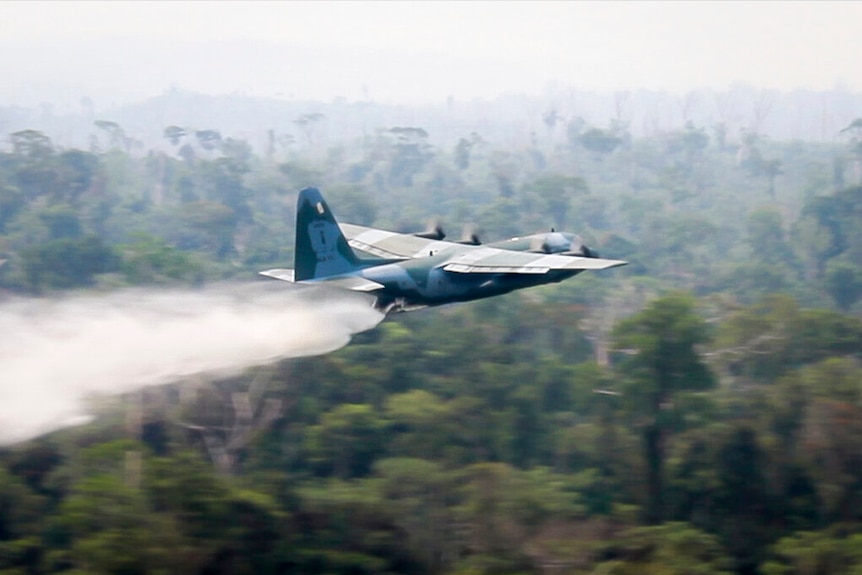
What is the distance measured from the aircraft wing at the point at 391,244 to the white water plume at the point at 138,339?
10.2ft

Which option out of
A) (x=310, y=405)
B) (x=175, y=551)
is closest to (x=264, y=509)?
(x=175, y=551)

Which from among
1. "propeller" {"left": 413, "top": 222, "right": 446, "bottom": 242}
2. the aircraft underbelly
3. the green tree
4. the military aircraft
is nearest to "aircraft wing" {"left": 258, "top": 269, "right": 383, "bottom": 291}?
the military aircraft

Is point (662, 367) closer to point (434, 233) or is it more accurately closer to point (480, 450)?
point (480, 450)

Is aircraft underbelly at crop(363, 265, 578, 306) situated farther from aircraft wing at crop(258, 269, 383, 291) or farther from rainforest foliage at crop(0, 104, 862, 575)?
rainforest foliage at crop(0, 104, 862, 575)

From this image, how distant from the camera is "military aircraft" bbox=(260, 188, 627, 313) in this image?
3791 cm

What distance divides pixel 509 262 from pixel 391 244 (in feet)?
21.9

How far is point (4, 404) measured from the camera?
3569cm

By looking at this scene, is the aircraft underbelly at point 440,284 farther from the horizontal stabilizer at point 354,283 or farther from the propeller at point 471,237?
the propeller at point 471,237

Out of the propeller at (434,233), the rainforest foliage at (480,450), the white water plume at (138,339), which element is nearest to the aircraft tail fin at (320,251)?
the white water plume at (138,339)

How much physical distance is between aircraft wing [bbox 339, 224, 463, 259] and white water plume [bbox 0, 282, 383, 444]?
3.12 meters

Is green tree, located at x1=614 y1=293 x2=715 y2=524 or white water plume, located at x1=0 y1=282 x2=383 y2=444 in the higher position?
white water plume, located at x1=0 y1=282 x2=383 y2=444

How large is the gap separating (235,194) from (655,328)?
→ 85.1m

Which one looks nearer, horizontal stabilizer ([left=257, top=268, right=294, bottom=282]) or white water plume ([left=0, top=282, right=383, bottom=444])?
white water plume ([left=0, top=282, right=383, bottom=444])

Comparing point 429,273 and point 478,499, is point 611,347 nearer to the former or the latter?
point 478,499
